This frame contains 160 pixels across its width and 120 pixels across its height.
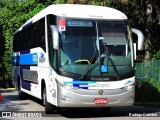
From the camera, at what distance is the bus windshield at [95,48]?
42.0ft

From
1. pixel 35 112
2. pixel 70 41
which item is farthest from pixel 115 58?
pixel 35 112

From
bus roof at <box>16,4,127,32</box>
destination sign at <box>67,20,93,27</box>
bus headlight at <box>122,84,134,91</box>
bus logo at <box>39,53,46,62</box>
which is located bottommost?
bus headlight at <box>122,84,134,91</box>

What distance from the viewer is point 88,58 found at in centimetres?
1289

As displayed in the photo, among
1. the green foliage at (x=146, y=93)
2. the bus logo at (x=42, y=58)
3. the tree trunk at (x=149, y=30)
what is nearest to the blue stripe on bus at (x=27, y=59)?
the bus logo at (x=42, y=58)

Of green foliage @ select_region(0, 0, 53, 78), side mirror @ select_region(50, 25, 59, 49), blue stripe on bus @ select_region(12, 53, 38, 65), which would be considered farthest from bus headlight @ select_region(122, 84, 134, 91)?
green foliage @ select_region(0, 0, 53, 78)

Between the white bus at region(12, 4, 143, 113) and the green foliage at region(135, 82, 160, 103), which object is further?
the green foliage at region(135, 82, 160, 103)

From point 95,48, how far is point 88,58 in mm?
414

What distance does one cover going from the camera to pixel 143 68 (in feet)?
71.1

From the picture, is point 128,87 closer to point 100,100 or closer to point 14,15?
point 100,100

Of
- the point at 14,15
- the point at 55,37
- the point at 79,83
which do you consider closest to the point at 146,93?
the point at 79,83

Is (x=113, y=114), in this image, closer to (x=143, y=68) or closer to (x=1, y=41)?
(x=143, y=68)

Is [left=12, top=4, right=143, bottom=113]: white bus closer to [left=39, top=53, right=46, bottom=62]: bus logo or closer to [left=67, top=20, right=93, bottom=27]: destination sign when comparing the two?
[left=67, top=20, right=93, bottom=27]: destination sign

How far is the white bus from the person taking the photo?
500 inches

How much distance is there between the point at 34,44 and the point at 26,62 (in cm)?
225
